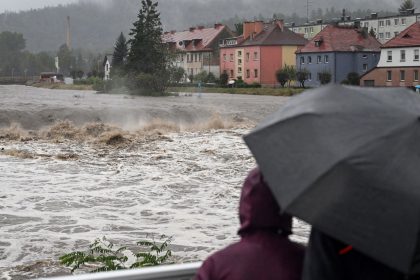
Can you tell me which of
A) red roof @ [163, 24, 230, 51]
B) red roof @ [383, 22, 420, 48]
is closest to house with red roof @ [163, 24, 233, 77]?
red roof @ [163, 24, 230, 51]

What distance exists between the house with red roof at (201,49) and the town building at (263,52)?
29.7 feet

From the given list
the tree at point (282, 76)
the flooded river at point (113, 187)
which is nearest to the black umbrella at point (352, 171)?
the flooded river at point (113, 187)

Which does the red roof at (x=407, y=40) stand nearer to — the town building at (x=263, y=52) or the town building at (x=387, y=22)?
the town building at (x=263, y=52)

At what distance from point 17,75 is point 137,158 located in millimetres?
97961

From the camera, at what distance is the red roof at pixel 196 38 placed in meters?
96.1

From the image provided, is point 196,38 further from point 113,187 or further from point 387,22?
point 113,187

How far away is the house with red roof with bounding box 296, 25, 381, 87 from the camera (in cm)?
7025

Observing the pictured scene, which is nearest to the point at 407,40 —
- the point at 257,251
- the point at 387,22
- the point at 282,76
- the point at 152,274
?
the point at 282,76

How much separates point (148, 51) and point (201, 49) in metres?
30.9

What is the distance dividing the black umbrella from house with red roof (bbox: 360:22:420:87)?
57.5 m

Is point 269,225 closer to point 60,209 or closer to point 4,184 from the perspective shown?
point 60,209

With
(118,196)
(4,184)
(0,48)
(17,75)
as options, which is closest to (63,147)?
(4,184)

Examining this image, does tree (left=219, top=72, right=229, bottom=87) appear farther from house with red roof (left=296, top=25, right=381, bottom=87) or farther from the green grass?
house with red roof (left=296, top=25, right=381, bottom=87)

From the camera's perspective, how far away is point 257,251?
6.50ft
